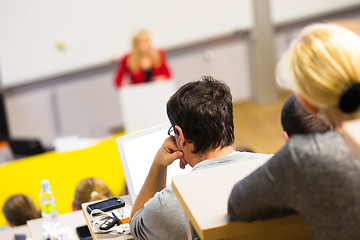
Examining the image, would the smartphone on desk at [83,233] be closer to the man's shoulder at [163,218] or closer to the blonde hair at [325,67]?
the man's shoulder at [163,218]

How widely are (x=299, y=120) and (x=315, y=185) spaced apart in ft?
1.47

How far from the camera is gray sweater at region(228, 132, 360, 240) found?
1048mm

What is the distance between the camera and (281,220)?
3.80 feet

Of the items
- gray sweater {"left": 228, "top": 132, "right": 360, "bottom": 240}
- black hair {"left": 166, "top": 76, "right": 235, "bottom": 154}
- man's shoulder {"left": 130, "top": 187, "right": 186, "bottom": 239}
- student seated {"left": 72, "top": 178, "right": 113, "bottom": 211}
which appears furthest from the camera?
student seated {"left": 72, "top": 178, "right": 113, "bottom": 211}

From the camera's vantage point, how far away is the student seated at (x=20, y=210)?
3119mm

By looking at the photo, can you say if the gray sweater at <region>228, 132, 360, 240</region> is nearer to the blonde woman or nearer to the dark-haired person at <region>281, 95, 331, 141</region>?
the blonde woman

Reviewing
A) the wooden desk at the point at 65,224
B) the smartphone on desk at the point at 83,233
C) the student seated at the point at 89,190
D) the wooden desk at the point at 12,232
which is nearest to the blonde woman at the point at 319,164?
the smartphone on desk at the point at 83,233

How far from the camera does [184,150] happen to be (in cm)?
180

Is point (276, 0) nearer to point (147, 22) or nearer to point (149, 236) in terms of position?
point (147, 22)

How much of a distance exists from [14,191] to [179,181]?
109 inches

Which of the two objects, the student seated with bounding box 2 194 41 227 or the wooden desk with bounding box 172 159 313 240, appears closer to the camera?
the wooden desk with bounding box 172 159 313 240

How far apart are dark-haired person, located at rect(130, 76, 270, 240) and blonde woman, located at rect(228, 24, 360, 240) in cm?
57

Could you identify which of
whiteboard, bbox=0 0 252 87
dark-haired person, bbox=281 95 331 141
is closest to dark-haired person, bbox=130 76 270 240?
dark-haired person, bbox=281 95 331 141

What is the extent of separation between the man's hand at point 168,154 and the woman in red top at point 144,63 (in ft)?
13.7
